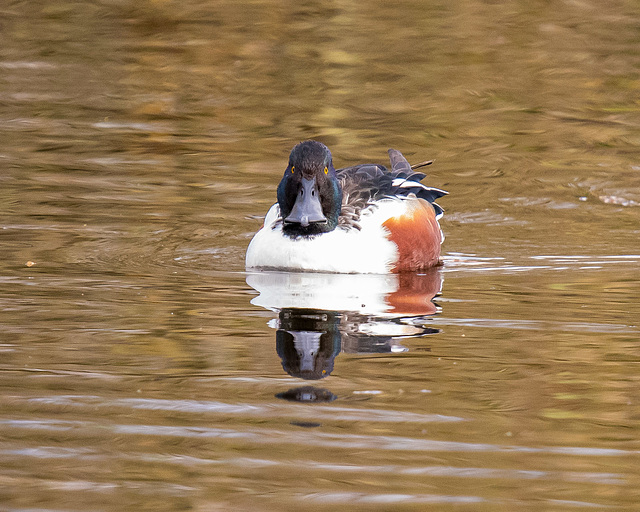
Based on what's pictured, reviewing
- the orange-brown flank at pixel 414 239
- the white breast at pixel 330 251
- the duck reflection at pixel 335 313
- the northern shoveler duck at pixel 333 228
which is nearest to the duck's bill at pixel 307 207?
the northern shoveler duck at pixel 333 228

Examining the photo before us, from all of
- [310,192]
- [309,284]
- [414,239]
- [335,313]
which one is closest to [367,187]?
[414,239]

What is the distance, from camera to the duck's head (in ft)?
24.0

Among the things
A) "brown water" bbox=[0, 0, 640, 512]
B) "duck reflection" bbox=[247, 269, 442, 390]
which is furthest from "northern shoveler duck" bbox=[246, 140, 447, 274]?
"brown water" bbox=[0, 0, 640, 512]

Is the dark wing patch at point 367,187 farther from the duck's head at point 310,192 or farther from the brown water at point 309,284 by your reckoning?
the brown water at point 309,284

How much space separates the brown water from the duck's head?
0.38m

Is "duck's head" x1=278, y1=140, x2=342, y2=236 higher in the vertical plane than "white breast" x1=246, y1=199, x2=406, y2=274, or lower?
higher

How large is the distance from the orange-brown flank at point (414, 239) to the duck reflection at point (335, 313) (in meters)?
0.10

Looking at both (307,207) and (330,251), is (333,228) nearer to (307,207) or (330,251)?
(330,251)

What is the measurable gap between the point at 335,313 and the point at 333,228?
1454 millimetres

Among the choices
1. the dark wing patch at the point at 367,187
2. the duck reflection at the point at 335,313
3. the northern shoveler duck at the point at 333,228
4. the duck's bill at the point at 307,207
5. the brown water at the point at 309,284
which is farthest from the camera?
the dark wing patch at the point at 367,187

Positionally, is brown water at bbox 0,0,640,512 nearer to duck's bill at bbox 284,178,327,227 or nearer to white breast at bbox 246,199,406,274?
white breast at bbox 246,199,406,274

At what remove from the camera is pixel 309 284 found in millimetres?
7059

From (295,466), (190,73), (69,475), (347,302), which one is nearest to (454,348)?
(347,302)

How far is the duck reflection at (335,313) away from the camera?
5.28m
